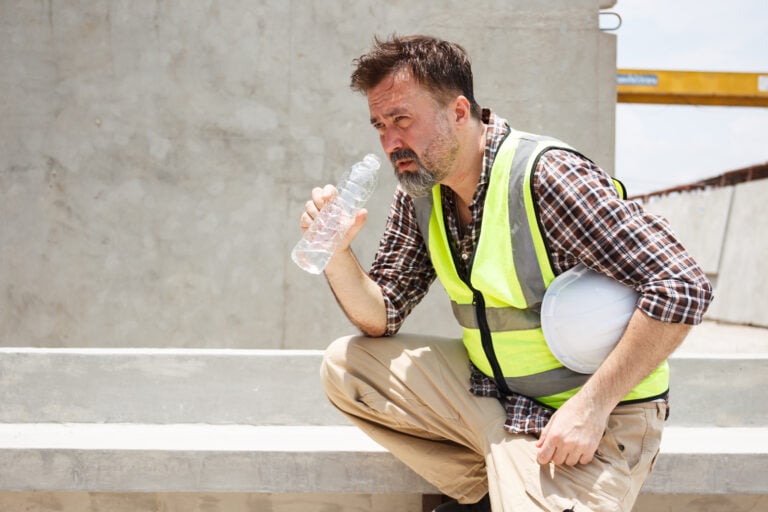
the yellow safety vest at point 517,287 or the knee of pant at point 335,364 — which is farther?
the knee of pant at point 335,364

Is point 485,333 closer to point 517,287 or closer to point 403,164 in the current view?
point 517,287

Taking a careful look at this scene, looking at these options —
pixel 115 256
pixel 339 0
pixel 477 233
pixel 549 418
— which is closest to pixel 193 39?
pixel 339 0

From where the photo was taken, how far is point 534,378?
6.09ft

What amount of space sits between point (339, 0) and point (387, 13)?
335 mm

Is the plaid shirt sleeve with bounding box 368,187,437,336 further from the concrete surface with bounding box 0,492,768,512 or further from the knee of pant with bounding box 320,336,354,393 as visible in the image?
→ the concrete surface with bounding box 0,492,768,512

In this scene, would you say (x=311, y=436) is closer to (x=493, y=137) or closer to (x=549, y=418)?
(x=549, y=418)

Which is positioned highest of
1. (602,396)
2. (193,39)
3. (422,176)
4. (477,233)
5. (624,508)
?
(193,39)

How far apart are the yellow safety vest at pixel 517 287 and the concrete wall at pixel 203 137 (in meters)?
3.04

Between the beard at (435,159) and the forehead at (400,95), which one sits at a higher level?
the forehead at (400,95)

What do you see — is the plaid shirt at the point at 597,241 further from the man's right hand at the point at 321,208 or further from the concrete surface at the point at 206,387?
the concrete surface at the point at 206,387

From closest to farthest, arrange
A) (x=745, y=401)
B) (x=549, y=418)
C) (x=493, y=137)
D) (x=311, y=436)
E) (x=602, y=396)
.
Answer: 1. (x=602, y=396)
2. (x=549, y=418)
3. (x=493, y=137)
4. (x=311, y=436)
5. (x=745, y=401)

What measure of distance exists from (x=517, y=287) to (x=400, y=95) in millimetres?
602

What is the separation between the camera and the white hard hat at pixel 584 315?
1719mm

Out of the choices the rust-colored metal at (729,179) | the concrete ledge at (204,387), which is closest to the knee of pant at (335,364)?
the concrete ledge at (204,387)
